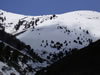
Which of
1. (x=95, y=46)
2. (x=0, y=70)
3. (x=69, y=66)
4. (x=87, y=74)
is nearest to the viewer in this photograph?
(x=87, y=74)

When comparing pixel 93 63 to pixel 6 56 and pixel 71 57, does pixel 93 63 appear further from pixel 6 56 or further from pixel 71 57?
pixel 6 56

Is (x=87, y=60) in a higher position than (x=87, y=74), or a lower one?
higher

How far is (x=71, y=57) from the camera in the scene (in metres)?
31.9

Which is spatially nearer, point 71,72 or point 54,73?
point 71,72

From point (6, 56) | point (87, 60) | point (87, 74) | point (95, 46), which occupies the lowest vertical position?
point (87, 74)

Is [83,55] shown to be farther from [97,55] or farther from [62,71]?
[62,71]

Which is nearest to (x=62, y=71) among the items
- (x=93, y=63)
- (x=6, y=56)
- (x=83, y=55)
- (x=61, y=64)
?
(x=61, y=64)

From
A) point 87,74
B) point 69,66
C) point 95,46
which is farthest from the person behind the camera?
point 69,66

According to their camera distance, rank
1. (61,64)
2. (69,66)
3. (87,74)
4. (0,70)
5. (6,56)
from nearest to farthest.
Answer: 1. (87,74)
2. (69,66)
3. (61,64)
4. (0,70)
5. (6,56)

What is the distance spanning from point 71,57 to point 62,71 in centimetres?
276

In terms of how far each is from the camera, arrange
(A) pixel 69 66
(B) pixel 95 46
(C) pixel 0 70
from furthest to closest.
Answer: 1. (C) pixel 0 70
2. (A) pixel 69 66
3. (B) pixel 95 46

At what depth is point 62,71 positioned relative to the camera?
105ft

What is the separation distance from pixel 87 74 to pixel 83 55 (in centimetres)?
352

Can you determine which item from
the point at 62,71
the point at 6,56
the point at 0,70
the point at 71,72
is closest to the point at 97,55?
the point at 71,72
